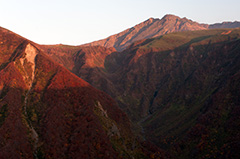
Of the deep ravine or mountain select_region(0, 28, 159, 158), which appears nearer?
mountain select_region(0, 28, 159, 158)

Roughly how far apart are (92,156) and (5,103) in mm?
69029

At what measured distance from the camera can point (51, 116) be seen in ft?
451

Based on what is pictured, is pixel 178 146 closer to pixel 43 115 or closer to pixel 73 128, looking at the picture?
pixel 73 128

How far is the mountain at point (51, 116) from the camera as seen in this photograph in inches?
4614

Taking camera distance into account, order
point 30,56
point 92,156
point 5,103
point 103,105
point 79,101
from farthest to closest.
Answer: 1. point 30,56
2. point 103,105
3. point 79,101
4. point 5,103
5. point 92,156

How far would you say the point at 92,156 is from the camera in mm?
119562

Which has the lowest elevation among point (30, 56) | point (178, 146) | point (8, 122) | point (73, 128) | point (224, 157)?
point (178, 146)

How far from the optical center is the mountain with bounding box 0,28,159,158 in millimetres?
117188

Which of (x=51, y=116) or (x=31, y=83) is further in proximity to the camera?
(x=31, y=83)

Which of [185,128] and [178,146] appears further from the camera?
[185,128]

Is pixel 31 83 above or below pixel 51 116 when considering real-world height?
above

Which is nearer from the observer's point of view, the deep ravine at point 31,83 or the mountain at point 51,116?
the mountain at point 51,116

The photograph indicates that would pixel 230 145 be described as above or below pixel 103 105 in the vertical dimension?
below

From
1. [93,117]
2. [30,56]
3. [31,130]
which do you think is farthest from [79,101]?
[30,56]
